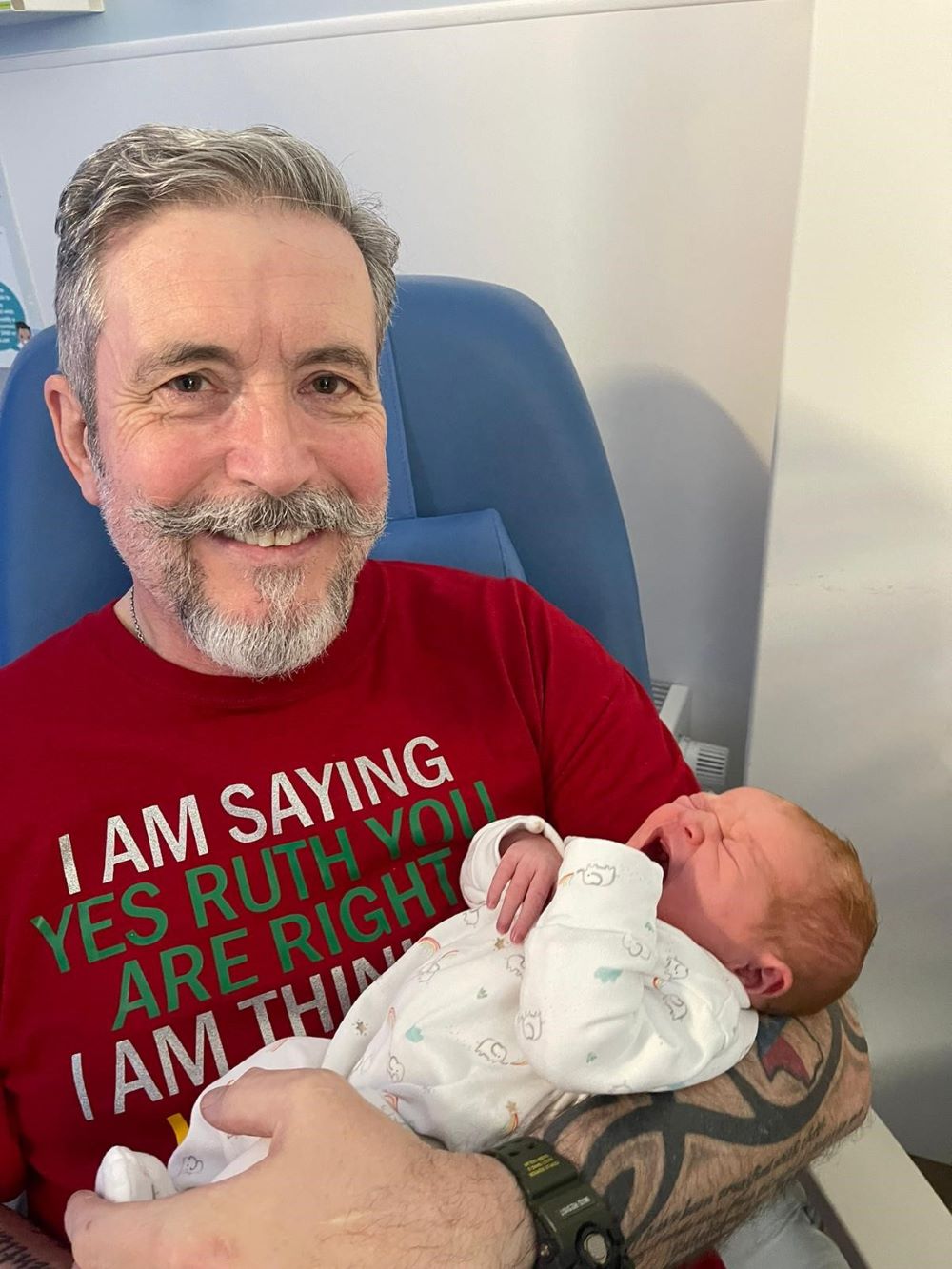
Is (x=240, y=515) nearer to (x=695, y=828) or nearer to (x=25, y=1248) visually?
(x=695, y=828)

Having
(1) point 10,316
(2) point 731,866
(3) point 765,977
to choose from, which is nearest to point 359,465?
(2) point 731,866

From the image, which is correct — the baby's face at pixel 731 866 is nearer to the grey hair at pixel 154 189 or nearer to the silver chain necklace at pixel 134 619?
the silver chain necklace at pixel 134 619

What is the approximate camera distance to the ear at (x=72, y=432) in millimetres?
1071

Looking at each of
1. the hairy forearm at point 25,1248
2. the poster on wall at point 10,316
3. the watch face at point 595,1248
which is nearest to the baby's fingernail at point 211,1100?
the hairy forearm at point 25,1248

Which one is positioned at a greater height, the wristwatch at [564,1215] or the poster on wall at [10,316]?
the poster on wall at [10,316]

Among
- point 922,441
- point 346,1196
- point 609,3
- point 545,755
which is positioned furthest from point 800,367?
point 346,1196

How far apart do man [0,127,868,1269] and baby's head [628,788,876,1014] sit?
0.23 feet

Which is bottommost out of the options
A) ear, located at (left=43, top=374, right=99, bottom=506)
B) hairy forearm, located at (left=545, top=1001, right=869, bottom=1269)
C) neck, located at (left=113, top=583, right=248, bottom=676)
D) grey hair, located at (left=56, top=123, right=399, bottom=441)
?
hairy forearm, located at (left=545, top=1001, right=869, bottom=1269)

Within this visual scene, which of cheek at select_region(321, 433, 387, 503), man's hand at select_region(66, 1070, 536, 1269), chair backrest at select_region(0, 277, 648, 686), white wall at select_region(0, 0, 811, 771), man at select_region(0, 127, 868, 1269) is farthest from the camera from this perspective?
white wall at select_region(0, 0, 811, 771)

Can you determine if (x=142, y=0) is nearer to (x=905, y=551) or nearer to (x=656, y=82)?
(x=656, y=82)

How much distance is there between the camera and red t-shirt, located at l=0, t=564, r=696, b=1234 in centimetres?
95

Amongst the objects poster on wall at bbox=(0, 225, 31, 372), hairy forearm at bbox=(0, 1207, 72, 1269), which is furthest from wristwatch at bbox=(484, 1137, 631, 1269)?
poster on wall at bbox=(0, 225, 31, 372)

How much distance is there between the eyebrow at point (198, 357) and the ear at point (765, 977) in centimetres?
76

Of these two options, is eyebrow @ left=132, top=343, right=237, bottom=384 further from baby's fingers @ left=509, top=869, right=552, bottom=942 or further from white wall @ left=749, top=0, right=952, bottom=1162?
white wall @ left=749, top=0, right=952, bottom=1162
